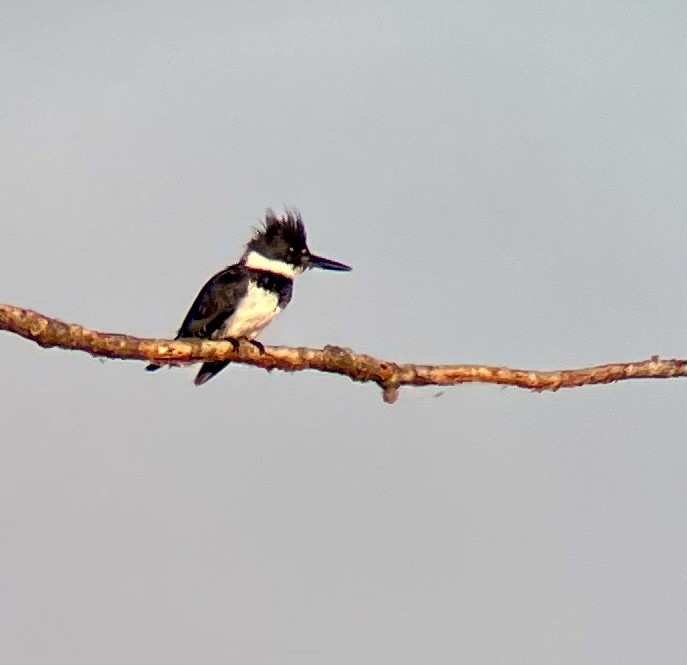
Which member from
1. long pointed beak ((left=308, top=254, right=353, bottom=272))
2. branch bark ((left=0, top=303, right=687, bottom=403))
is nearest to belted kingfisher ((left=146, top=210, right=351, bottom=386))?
long pointed beak ((left=308, top=254, right=353, bottom=272))

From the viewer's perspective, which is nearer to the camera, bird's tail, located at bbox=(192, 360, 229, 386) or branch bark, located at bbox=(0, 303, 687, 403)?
branch bark, located at bbox=(0, 303, 687, 403)

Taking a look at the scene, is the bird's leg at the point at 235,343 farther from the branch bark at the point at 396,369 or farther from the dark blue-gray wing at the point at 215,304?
the dark blue-gray wing at the point at 215,304

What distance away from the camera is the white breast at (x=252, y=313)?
7242mm

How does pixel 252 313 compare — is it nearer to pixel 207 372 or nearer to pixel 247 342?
pixel 207 372

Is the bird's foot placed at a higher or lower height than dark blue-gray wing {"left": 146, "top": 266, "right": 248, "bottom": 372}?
lower

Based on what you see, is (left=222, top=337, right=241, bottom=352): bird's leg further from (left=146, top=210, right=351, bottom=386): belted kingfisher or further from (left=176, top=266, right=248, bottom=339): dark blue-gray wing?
(left=176, top=266, right=248, bottom=339): dark blue-gray wing

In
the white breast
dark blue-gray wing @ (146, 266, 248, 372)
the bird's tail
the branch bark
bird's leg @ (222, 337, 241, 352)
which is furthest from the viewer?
the bird's tail

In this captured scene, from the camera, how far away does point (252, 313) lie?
7359 millimetres

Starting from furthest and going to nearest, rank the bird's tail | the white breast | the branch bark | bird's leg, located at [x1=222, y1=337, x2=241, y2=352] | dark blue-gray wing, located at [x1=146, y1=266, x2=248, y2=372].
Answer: the bird's tail → dark blue-gray wing, located at [x1=146, y1=266, x2=248, y2=372] → the white breast → bird's leg, located at [x1=222, y1=337, x2=241, y2=352] → the branch bark

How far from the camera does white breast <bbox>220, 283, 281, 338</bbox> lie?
23.8 ft

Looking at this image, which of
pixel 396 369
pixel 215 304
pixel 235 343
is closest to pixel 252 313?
pixel 215 304

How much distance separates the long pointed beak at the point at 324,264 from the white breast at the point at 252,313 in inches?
26.7

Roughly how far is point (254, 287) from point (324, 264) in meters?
0.84

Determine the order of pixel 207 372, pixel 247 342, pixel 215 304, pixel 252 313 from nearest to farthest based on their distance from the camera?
pixel 247 342
pixel 252 313
pixel 215 304
pixel 207 372
